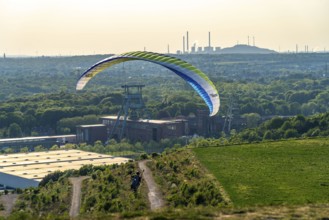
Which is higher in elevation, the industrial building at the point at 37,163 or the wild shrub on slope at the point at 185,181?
the wild shrub on slope at the point at 185,181

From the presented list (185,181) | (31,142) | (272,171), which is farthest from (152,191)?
(31,142)

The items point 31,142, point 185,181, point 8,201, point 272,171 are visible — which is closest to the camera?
point 185,181

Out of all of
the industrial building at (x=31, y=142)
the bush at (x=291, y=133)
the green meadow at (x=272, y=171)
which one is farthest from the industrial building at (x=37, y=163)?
the green meadow at (x=272, y=171)

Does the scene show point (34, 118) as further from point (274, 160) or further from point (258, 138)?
point (274, 160)

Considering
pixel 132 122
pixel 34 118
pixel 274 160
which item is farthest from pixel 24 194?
pixel 34 118

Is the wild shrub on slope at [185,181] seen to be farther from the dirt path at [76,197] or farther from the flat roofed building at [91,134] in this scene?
the flat roofed building at [91,134]

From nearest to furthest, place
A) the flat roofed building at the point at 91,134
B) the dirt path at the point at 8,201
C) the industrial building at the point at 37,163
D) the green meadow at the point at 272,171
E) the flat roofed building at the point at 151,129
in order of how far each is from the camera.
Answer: the green meadow at the point at 272,171 < the dirt path at the point at 8,201 < the industrial building at the point at 37,163 < the flat roofed building at the point at 151,129 < the flat roofed building at the point at 91,134

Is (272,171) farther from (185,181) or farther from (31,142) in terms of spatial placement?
(31,142)
